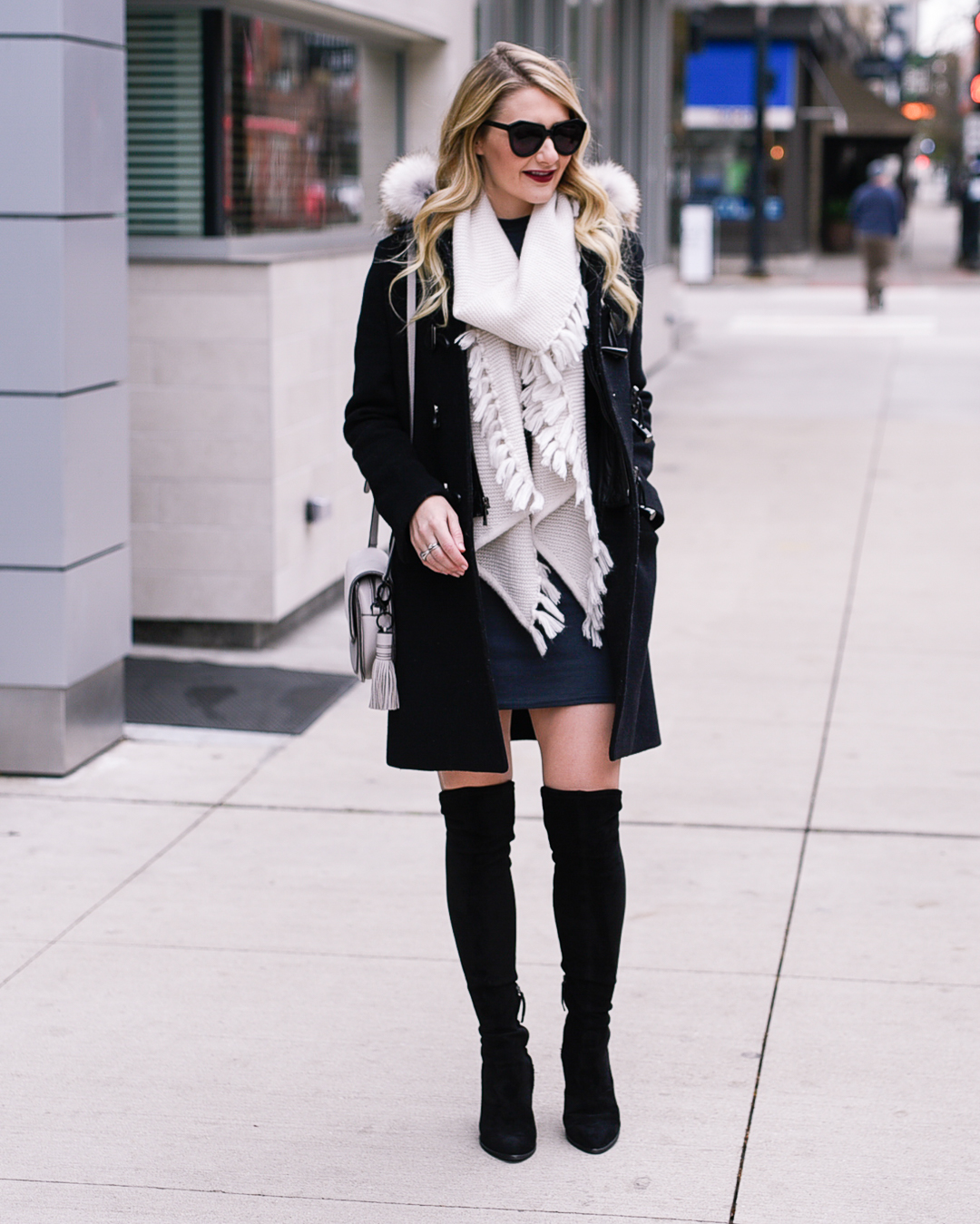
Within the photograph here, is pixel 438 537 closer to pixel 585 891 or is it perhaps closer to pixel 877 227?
pixel 585 891

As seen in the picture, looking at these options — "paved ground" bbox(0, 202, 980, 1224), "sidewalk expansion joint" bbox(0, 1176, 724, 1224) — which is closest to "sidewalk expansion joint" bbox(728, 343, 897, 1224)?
"paved ground" bbox(0, 202, 980, 1224)

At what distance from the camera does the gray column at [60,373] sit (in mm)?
5367

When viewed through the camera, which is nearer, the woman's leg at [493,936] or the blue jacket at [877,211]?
the woman's leg at [493,936]

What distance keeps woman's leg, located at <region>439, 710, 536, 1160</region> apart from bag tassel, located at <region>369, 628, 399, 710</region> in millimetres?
177

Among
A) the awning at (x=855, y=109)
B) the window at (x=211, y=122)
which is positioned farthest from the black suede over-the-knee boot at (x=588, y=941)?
the awning at (x=855, y=109)

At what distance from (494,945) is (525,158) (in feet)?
4.63

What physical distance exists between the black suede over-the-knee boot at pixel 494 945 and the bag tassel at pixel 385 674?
0.20m

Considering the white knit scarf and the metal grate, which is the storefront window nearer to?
the metal grate

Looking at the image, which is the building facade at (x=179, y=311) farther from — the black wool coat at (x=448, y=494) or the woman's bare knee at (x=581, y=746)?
the woman's bare knee at (x=581, y=746)

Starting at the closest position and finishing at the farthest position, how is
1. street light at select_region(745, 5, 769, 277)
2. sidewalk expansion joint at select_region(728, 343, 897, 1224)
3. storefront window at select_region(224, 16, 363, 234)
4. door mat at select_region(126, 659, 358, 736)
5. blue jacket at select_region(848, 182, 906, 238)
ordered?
1. sidewalk expansion joint at select_region(728, 343, 897, 1224)
2. door mat at select_region(126, 659, 358, 736)
3. storefront window at select_region(224, 16, 363, 234)
4. blue jacket at select_region(848, 182, 906, 238)
5. street light at select_region(745, 5, 769, 277)

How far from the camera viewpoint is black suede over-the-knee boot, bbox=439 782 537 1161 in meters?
3.34

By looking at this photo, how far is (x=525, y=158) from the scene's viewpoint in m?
3.16

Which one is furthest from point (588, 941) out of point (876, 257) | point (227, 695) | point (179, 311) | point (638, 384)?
point (876, 257)

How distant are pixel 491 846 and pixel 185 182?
4.79 meters
